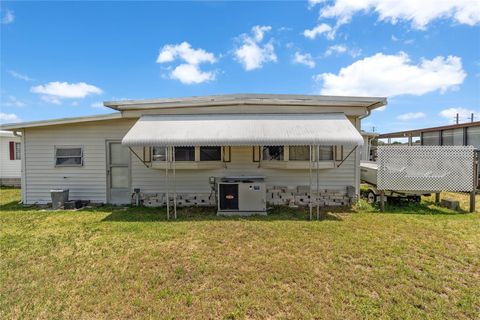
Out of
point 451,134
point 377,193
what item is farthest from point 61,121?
point 451,134

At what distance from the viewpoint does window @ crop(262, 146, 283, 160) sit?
6.99 m

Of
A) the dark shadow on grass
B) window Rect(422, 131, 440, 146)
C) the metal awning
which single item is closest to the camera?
the metal awning

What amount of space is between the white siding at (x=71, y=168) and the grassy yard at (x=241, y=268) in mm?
1886

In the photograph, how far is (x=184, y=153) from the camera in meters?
7.08

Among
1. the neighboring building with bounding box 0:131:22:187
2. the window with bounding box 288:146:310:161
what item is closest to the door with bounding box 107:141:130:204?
the window with bounding box 288:146:310:161

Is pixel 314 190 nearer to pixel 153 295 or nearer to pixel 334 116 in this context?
pixel 334 116

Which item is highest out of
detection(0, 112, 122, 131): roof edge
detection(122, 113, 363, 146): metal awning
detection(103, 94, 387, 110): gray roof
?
detection(103, 94, 387, 110): gray roof

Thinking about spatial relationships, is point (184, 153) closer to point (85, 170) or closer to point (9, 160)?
point (85, 170)

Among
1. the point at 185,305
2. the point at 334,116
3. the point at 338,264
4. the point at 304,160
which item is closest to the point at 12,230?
the point at 185,305

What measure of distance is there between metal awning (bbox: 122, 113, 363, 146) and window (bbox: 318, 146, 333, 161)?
2.89ft

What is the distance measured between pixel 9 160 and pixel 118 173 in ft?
30.4

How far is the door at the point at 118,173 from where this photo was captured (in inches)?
298

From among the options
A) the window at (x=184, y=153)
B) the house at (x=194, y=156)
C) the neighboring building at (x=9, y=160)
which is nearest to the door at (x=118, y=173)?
the house at (x=194, y=156)

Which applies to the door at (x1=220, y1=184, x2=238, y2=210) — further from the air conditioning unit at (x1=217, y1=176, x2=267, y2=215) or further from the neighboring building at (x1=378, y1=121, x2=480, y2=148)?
the neighboring building at (x1=378, y1=121, x2=480, y2=148)
